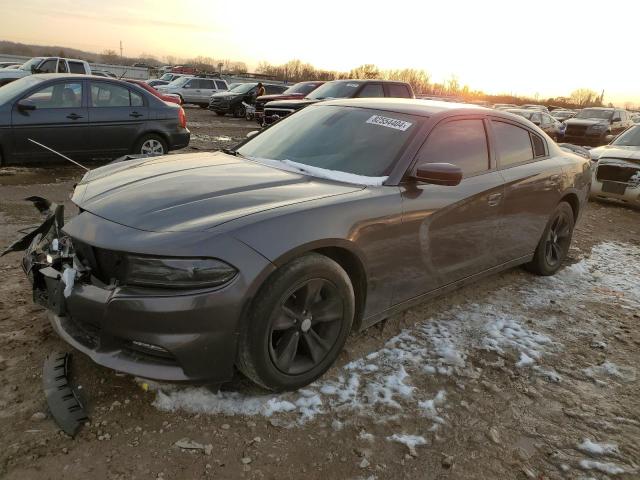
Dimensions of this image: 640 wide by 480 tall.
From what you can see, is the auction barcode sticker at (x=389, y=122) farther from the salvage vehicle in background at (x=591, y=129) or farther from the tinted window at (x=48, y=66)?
the salvage vehicle in background at (x=591, y=129)

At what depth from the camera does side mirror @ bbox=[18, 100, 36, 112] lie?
24.3ft

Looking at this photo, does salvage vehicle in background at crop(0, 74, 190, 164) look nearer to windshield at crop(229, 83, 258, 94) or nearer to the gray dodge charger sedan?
the gray dodge charger sedan

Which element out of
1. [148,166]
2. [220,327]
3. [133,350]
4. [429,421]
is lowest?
[429,421]

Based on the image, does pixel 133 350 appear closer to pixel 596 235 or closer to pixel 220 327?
pixel 220 327

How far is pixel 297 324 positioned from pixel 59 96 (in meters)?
7.00

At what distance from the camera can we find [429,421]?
9.02ft

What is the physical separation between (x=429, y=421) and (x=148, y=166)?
98.7 inches

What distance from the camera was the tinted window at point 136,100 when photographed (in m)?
8.68

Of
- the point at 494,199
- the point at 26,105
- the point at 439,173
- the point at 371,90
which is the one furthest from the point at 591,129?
the point at 439,173

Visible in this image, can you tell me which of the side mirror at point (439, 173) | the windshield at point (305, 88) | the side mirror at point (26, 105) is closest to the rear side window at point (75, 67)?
the windshield at point (305, 88)

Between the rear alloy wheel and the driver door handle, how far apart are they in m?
6.36

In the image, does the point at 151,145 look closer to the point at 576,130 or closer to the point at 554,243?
the point at 554,243

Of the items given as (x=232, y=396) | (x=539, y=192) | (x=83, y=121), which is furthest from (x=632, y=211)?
(x=83, y=121)

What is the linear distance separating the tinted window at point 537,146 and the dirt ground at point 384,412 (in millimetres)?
1592
